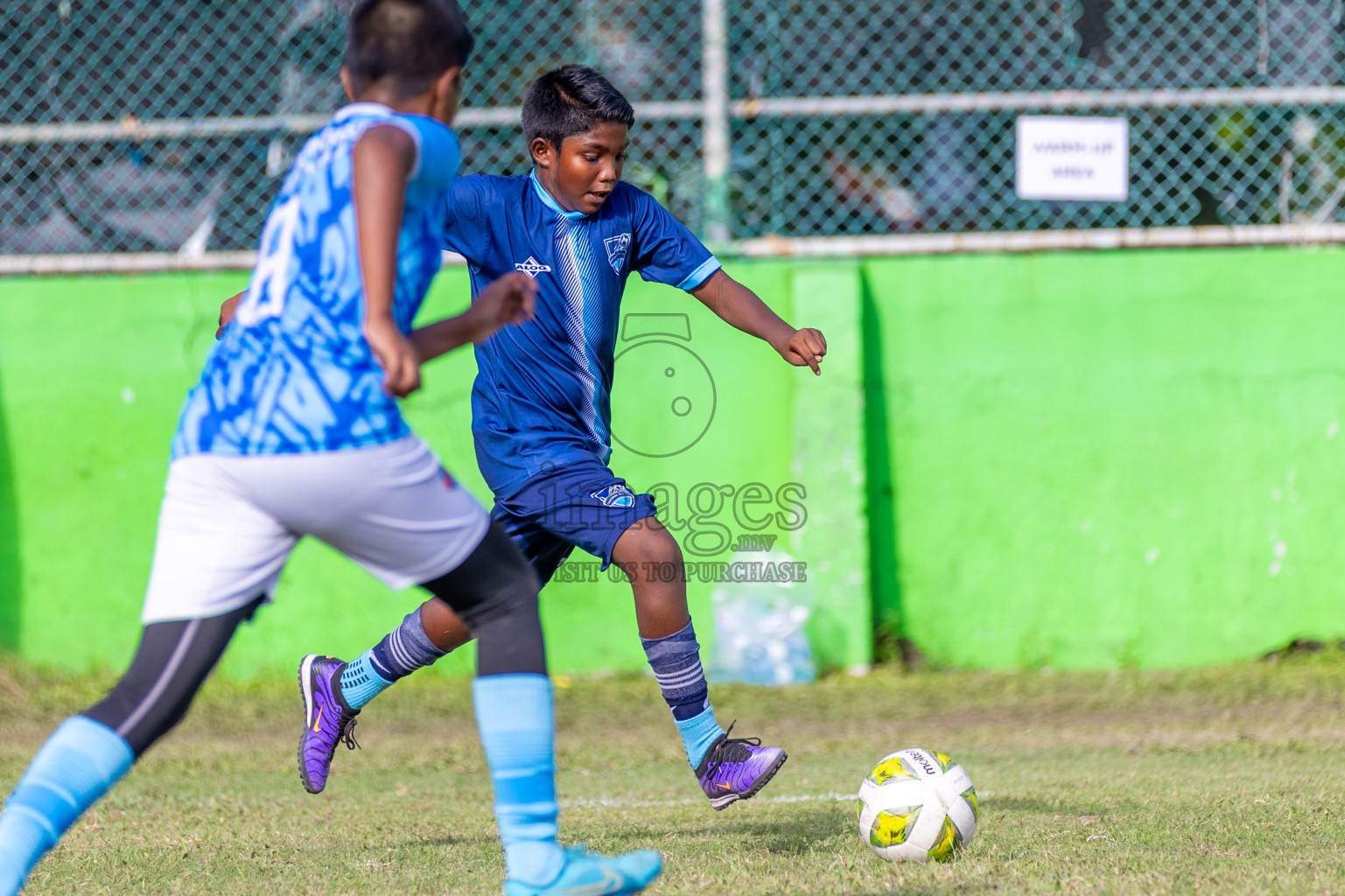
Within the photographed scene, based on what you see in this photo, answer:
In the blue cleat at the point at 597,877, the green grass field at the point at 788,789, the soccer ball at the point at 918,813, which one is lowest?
the green grass field at the point at 788,789

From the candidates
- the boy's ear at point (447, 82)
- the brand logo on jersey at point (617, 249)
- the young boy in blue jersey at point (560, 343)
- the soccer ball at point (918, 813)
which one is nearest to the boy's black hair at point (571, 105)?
the young boy in blue jersey at point (560, 343)

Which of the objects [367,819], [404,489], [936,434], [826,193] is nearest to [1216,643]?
[936,434]

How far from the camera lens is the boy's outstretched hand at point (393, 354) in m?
2.31

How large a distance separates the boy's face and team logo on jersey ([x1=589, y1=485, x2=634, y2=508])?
2.68 feet

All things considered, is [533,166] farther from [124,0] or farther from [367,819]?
[124,0]

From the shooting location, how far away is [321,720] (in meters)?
3.94

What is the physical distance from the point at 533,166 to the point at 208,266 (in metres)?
3.68

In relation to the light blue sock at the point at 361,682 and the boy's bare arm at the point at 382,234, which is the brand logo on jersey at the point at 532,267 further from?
the boy's bare arm at the point at 382,234

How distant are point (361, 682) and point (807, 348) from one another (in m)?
1.65

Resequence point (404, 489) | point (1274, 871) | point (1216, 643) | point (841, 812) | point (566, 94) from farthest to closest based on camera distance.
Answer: point (1216, 643) → point (841, 812) → point (566, 94) → point (1274, 871) → point (404, 489)

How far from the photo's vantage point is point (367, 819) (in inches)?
166

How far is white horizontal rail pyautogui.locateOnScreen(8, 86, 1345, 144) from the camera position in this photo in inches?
276

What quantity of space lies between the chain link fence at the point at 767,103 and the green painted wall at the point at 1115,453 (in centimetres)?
48

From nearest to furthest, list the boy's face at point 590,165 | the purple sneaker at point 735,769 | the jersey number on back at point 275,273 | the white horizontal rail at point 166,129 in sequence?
1. the jersey number on back at point 275,273
2. the purple sneaker at point 735,769
3. the boy's face at point 590,165
4. the white horizontal rail at point 166,129
